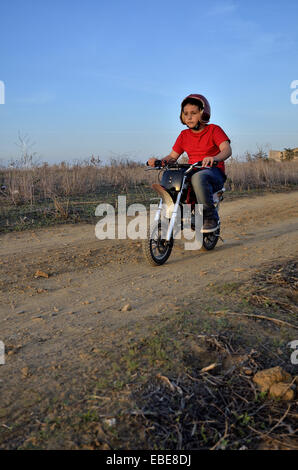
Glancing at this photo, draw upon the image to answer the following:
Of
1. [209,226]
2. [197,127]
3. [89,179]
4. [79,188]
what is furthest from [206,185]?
[89,179]

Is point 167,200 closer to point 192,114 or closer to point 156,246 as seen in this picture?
point 156,246

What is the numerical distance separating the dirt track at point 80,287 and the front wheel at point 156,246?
0.35ft

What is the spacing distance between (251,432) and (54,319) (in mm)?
1735

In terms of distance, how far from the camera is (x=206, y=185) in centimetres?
447

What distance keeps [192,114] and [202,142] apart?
1.19 feet

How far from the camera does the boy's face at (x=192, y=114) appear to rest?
461cm

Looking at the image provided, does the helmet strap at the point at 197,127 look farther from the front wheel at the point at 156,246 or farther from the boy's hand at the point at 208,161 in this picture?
the front wheel at the point at 156,246

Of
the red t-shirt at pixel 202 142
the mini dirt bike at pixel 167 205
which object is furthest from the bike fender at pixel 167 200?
the red t-shirt at pixel 202 142

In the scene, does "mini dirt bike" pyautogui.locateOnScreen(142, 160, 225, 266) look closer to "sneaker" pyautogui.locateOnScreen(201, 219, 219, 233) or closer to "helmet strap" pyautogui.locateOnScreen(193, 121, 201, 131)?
"sneaker" pyautogui.locateOnScreen(201, 219, 219, 233)

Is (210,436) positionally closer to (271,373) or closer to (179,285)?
(271,373)

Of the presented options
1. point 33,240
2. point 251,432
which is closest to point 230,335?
point 251,432

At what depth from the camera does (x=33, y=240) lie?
18.4ft

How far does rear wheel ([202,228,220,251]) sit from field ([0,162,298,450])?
319mm
